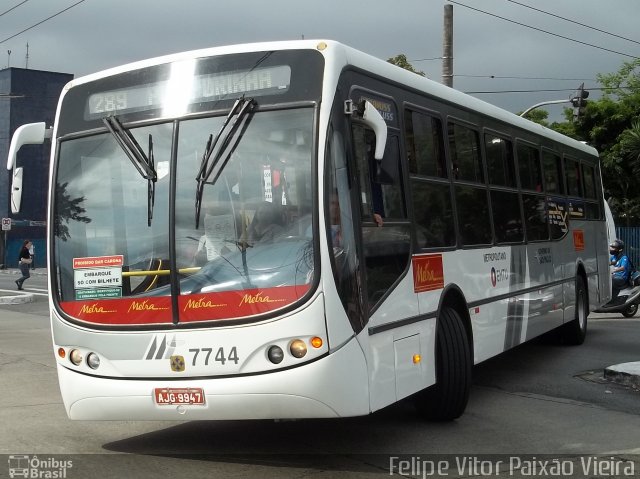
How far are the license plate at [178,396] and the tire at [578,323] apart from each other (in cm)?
826

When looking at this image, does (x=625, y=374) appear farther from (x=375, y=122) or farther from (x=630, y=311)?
(x=630, y=311)

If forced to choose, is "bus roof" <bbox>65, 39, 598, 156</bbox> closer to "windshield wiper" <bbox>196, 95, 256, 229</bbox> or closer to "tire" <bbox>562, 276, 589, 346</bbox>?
"windshield wiper" <bbox>196, 95, 256, 229</bbox>

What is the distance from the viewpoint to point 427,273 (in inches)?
304

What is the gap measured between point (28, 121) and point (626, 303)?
47956mm

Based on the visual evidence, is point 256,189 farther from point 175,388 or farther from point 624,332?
point 624,332

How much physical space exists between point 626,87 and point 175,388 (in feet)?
140

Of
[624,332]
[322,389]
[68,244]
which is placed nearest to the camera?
[322,389]

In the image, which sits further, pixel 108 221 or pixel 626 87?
pixel 626 87

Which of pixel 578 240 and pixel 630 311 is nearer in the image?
pixel 578 240

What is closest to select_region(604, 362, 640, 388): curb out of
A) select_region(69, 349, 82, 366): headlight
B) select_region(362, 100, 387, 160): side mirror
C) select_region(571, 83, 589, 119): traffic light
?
select_region(362, 100, 387, 160): side mirror

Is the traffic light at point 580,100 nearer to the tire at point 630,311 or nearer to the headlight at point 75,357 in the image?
the tire at point 630,311

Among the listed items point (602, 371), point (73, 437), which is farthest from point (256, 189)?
point (602, 371)

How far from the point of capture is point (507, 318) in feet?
32.1

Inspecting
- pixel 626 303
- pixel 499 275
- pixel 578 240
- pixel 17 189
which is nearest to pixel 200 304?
pixel 17 189
